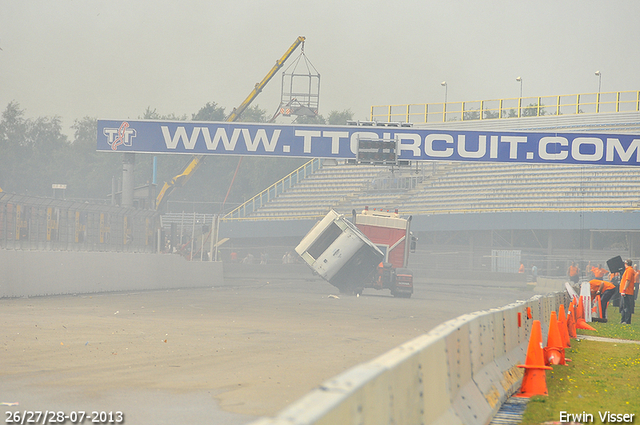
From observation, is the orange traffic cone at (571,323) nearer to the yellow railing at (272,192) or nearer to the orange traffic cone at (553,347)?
the orange traffic cone at (553,347)

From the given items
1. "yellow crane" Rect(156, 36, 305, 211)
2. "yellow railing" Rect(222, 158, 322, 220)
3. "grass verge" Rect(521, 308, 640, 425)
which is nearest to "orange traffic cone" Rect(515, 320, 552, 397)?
"grass verge" Rect(521, 308, 640, 425)

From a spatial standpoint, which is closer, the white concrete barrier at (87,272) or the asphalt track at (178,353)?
the asphalt track at (178,353)

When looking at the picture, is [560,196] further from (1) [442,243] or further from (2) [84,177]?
(2) [84,177]

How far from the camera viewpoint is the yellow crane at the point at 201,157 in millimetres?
48406

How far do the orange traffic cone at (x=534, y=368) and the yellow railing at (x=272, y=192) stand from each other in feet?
166

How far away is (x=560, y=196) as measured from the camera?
161 feet

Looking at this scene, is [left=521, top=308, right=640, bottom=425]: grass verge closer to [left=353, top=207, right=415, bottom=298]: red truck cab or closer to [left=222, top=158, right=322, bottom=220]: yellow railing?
[left=353, top=207, right=415, bottom=298]: red truck cab

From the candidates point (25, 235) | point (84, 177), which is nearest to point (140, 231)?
point (25, 235)

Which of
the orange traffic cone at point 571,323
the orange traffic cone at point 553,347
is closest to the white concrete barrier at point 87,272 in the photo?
the orange traffic cone at point 571,323

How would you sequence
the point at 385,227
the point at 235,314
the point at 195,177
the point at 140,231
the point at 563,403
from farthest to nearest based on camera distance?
the point at 195,177 → the point at 385,227 → the point at 140,231 → the point at 235,314 → the point at 563,403

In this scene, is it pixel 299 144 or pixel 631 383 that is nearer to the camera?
pixel 631 383


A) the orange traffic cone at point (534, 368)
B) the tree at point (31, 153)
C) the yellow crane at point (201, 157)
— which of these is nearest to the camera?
the orange traffic cone at point (534, 368)

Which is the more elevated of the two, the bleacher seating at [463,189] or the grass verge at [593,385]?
the bleacher seating at [463,189]

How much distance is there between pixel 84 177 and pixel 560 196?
65.8 m
